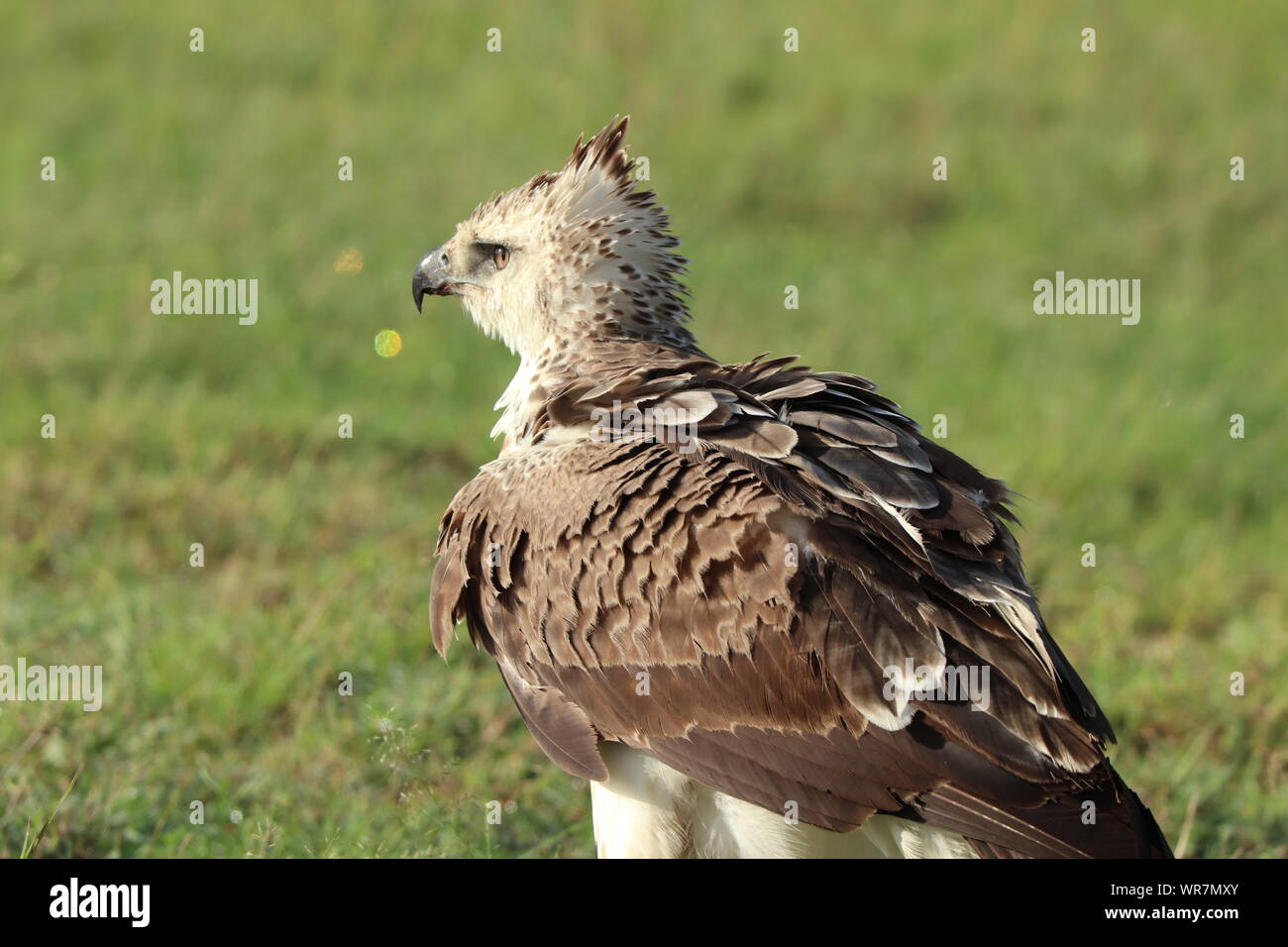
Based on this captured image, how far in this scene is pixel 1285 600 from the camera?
6.50 meters

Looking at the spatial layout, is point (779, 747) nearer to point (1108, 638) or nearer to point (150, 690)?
point (150, 690)

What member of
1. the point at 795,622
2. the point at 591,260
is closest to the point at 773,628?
the point at 795,622

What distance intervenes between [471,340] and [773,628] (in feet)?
18.8

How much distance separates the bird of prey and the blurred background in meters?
0.82

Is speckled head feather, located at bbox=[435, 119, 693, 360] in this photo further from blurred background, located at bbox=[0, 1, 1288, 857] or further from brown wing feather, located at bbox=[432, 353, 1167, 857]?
blurred background, located at bbox=[0, 1, 1288, 857]

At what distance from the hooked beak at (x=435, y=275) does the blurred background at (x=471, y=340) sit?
49.0 inches

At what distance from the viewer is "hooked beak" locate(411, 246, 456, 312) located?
15.6ft

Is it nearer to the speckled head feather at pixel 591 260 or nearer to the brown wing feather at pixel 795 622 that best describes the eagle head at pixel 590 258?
the speckled head feather at pixel 591 260

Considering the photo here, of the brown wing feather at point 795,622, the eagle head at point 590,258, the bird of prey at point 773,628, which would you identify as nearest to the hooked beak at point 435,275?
the eagle head at point 590,258

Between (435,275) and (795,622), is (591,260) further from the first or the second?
(795,622)

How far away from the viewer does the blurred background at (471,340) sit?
4703 mm

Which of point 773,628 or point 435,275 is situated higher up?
point 435,275

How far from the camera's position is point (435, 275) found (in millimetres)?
4777

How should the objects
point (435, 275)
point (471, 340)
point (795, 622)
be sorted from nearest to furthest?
1. point (795, 622)
2. point (435, 275)
3. point (471, 340)
